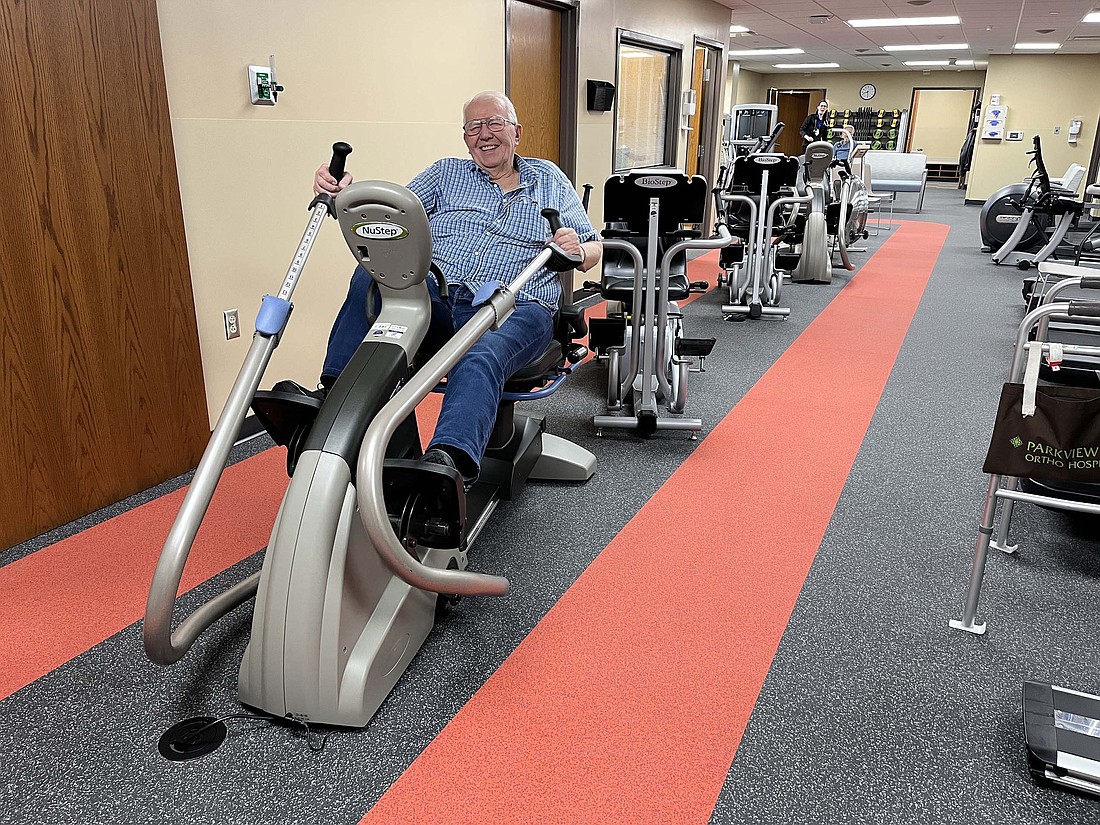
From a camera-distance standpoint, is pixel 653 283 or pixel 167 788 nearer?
pixel 167 788

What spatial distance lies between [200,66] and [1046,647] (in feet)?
10.4

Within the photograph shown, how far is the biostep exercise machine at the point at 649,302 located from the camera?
3.28 m

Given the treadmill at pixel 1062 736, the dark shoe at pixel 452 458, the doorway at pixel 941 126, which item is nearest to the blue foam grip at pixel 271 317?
the dark shoe at pixel 452 458

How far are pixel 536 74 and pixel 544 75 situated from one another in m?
0.15

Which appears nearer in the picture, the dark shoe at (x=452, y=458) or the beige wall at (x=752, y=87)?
the dark shoe at (x=452, y=458)

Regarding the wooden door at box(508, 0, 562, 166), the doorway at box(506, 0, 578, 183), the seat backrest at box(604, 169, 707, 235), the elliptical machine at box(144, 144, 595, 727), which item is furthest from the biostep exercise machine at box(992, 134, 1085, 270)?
the elliptical machine at box(144, 144, 595, 727)

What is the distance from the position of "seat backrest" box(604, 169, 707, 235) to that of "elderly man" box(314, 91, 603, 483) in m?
1.09

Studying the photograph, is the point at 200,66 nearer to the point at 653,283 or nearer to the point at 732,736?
the point at 653,283

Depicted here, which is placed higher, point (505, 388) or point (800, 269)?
point (505, 388)

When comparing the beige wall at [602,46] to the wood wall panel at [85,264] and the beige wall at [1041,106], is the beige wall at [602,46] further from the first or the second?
the beige wall at [1041,106]

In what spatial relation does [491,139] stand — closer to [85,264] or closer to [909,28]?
[85,264]

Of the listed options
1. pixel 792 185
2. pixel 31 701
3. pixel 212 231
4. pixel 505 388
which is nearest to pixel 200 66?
pixel 212 231

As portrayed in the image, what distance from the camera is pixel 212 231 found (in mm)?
3061

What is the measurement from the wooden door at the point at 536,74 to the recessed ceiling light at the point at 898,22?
6.38 m
